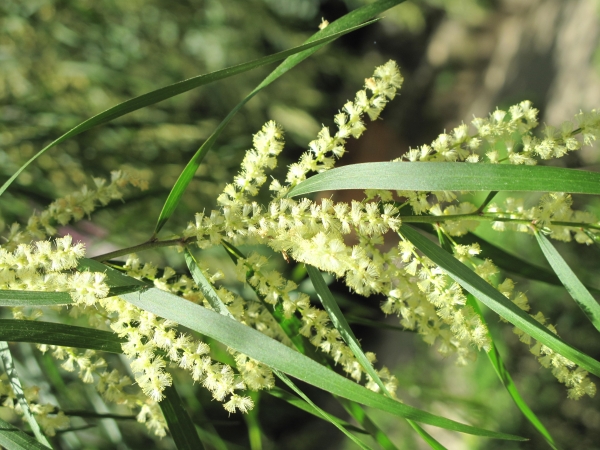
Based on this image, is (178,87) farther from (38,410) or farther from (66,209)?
(38,410)

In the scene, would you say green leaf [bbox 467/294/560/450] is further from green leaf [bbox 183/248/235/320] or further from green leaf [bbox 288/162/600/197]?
green leaf [bbox 183/248/235/320]

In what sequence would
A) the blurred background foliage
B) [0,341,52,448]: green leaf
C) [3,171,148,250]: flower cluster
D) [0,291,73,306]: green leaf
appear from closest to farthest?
[0,291,73,306]: green leaf → [0,341,52,448]: green leaf → [3,171,148,250]: flower cluster → the blurred background foliage

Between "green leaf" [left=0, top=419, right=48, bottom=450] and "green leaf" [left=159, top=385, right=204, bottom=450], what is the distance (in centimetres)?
20

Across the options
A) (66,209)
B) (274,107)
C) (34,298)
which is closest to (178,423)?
(34,298)

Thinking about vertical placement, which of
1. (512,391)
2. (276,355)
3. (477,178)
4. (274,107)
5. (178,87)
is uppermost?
(274,107)

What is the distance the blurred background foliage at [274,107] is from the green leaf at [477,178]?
0.88 m

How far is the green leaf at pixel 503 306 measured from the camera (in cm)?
73

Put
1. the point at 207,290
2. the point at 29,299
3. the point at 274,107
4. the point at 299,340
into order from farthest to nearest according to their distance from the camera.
Result: the point at 274,107 < the point at 299,340 < the point at 207,290 < the point at 29,299

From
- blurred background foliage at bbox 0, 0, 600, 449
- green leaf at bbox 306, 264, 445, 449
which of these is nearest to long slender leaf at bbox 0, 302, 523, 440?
green leaf at bbox 306, 264, 445, 449

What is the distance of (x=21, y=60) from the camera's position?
1.92m

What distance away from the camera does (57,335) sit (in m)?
0.76

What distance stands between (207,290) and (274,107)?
2736 millimetres

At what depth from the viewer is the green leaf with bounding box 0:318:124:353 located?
72 centimetres

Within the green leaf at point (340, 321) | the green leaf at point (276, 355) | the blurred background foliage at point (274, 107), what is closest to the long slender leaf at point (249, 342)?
the green leaf at point (276, 355)
